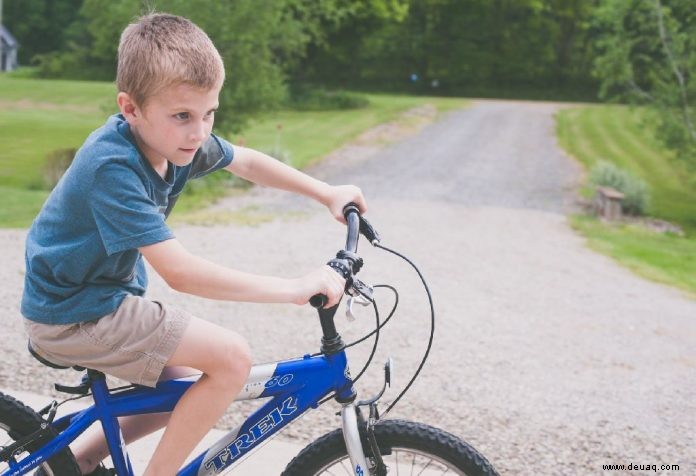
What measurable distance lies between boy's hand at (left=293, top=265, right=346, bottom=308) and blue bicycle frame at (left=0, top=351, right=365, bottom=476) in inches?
12.3

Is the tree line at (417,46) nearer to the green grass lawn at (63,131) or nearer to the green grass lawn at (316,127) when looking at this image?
the green grass lawn at (63,131)

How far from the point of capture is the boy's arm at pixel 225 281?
78.1 inches

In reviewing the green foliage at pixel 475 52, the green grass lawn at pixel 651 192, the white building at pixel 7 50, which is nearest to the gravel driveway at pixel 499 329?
the green grass lawn at pixel 651 192

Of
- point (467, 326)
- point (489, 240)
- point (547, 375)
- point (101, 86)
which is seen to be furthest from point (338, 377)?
point (101, 86)

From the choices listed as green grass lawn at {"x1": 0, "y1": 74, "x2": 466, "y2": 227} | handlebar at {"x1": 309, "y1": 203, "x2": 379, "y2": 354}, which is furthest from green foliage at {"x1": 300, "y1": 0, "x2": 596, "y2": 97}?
handlebar at {"x1": 309, "y1": 203, "x2": 379, "y2": 354}

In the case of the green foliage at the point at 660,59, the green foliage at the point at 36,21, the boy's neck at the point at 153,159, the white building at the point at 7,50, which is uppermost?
the boy's neck at the point at 153,159

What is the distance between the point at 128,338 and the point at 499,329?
4.56 m

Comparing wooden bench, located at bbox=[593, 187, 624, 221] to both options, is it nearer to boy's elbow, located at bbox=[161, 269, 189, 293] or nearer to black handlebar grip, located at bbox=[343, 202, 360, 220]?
black handlebar grip, located at bbox=[343, 202, 360, 220]

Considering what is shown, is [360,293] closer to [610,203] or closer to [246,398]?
[246,398]

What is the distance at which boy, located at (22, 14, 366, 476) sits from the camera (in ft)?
6.49

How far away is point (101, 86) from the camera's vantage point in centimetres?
2142

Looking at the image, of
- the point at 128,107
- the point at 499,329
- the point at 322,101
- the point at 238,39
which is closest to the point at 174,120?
the point at 128,107

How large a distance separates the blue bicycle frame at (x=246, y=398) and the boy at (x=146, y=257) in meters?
0.09

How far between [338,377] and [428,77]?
43663mm
